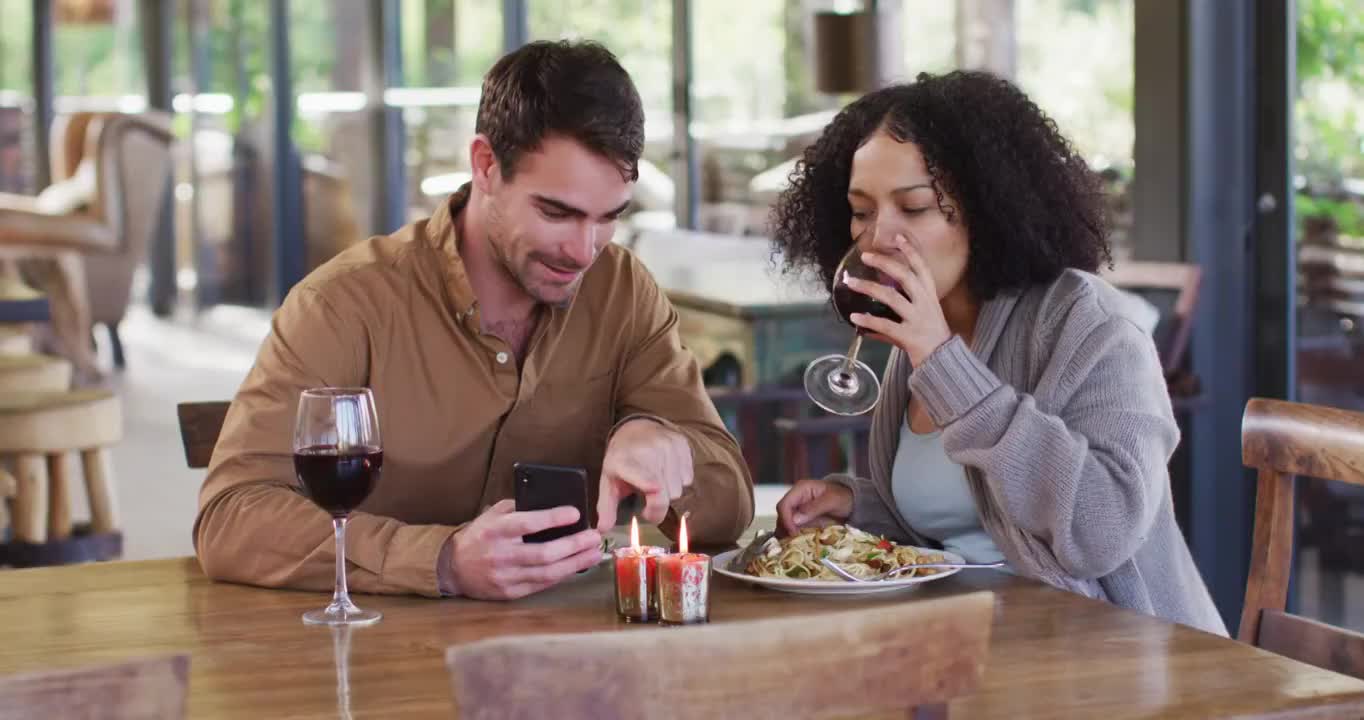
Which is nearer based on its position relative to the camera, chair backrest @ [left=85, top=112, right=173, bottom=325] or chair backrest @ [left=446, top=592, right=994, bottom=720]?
chair backrest @ [left=446, top=592, right=994, bottom=720]

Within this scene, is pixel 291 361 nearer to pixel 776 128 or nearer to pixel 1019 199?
pixel 1019 199

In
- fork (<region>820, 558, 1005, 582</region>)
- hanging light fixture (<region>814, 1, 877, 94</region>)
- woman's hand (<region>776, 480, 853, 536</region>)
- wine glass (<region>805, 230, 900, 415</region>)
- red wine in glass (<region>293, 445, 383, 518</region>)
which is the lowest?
fork (<region>820, 558, 1005, 582</region>)

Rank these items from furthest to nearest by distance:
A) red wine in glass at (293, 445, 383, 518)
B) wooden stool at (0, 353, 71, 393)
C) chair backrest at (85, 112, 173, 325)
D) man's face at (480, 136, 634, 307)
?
chair backrest at (85, 112, 173, 325) → wooden stool at (0, 353, 71, 393) → man's face at (480, 136, 634, 307) → red wine in glass at (293, 445, 383, 518)

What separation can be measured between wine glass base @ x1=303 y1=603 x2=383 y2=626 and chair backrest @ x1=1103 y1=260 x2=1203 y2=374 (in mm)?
2714

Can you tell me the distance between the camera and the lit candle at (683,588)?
1699 mm

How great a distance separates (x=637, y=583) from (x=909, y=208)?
735 mm

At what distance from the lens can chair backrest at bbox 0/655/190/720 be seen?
99 centimetres

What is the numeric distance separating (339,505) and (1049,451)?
2.57ft

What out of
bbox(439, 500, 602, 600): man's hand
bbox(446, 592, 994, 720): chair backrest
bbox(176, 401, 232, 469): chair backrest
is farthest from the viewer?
bbox(176, 401, 232, 469): chair backrest

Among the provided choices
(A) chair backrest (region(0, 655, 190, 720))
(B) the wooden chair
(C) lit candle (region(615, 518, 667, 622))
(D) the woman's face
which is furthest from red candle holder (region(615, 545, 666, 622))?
(B) the wooden chair

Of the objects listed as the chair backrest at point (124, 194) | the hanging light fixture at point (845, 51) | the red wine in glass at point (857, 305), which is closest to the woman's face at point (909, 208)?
the red wine in glass at point (857, 305)

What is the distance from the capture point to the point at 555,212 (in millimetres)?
2160

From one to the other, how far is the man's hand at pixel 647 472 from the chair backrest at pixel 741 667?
0.83 metres

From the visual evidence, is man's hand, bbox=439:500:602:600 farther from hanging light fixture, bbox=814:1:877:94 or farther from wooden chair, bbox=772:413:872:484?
hanging light fixture, bbox=814:1:877:94
